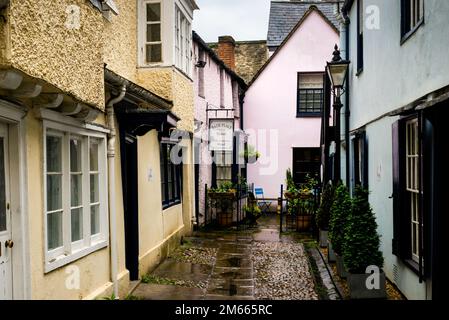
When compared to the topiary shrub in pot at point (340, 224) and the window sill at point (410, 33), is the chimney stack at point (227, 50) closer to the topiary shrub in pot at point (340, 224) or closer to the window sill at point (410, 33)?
the topiary shrub in pot at point (340, 224)

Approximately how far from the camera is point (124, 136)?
8.30 metres

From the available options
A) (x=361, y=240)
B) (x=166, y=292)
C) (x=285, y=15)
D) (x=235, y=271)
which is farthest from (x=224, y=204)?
(x=285, y=15)

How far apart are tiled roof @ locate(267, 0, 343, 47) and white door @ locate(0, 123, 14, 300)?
741 inches

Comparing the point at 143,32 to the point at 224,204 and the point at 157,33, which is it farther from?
the point at 224,204

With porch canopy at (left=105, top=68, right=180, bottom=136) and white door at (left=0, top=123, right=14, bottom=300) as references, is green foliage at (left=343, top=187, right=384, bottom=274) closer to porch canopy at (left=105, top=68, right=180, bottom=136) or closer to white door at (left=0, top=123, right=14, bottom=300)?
porch canopy at (left=105, top=68, right=180, bottom=136)

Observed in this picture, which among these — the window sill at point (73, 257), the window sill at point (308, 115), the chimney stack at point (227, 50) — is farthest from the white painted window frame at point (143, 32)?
the window sill at point (308, 115)

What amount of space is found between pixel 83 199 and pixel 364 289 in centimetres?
421

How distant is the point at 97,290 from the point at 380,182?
17.9 feet

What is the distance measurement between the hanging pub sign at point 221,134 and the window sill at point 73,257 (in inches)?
350

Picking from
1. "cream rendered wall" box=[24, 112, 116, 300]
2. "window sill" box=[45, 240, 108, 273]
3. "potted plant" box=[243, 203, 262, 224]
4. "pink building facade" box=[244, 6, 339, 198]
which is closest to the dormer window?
"window sill" box=[45, 240, 108, 273]

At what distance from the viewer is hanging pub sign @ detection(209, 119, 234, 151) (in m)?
15.7

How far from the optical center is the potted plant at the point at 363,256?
7086 millimetres
